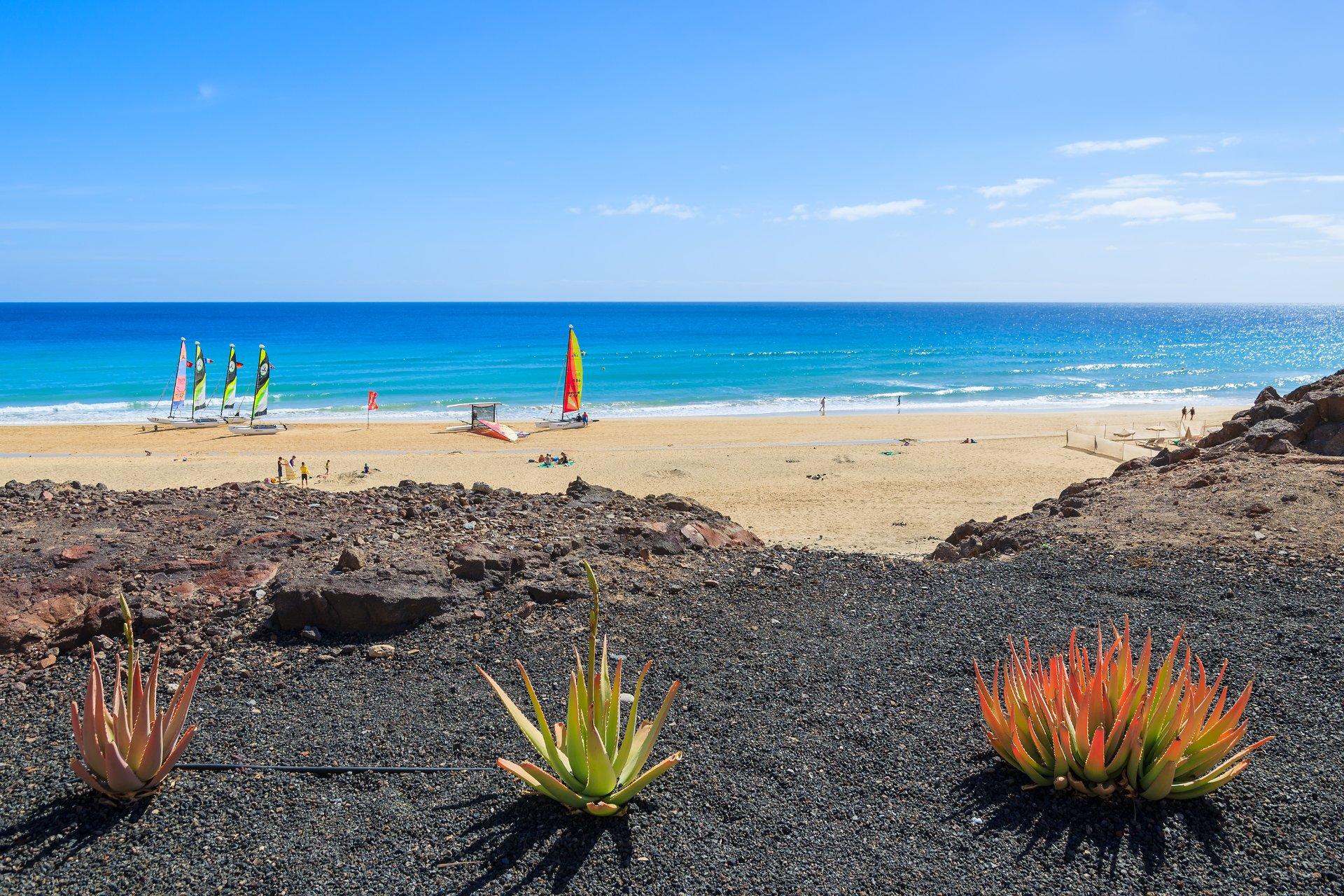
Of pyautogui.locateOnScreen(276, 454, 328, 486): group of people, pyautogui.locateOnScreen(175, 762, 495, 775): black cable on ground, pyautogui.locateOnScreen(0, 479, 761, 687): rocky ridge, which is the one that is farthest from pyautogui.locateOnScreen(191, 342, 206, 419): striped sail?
Result: pyautogui.locateOnScreen(175, 762, 495, 775): black cable on ground

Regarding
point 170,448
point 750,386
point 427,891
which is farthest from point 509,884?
point 750,386

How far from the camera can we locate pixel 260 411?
1369 inches

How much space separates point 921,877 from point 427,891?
2079 mm

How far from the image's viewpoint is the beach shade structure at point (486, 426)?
103 feet

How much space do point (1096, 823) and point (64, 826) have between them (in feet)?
15.6

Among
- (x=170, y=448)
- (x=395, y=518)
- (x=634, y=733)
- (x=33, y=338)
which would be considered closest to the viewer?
(x=634, y=733)

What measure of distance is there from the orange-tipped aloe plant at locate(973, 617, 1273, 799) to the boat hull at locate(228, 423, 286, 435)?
3302cm

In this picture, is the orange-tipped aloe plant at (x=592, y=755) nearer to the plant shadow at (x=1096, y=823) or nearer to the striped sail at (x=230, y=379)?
the plant shadow at (x=1096, y=823)

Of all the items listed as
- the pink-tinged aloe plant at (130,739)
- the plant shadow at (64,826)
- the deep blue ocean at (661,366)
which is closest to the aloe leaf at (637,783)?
the pink-tinged aloe plant at (130,739)

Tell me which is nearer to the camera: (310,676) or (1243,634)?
(310,676)

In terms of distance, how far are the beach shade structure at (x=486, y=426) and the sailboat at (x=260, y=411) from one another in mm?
6742

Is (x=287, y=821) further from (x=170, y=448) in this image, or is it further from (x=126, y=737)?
(x=170, y=448)

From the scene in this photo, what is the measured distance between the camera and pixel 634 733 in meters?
4.46

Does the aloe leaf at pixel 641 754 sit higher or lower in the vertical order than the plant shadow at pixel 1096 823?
higher
